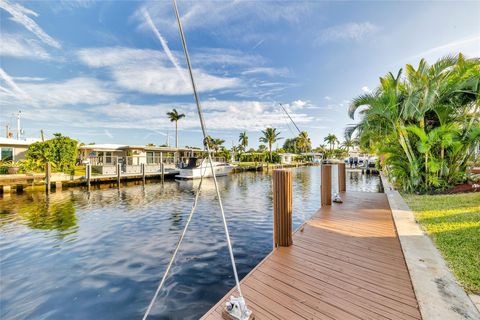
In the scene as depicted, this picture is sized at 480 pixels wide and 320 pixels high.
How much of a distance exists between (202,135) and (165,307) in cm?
310

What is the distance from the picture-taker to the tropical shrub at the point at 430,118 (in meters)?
8.34

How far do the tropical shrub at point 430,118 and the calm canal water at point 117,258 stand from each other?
5111 millimetres

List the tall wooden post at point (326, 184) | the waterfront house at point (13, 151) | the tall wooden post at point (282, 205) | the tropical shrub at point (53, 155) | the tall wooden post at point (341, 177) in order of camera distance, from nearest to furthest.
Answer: the tall wooden post at point (282, 205), the tall wooden post at point (326, 184), the tall wooden post at point (341, 177), the tropical shrub at point (53, 155), the waterfront house at point (13, 151)

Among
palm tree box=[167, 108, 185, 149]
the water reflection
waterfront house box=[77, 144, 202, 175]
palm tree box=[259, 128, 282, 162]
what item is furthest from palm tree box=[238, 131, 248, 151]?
the water reflection

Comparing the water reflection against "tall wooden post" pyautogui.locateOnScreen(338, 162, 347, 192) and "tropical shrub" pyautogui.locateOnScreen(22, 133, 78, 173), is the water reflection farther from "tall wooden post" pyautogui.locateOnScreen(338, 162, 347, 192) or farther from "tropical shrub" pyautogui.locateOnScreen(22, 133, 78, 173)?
"tall wooden post" pyautogui.locateOnScreen(338, 162, 347, 192)

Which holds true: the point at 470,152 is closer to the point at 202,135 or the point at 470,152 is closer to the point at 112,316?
the point at 202,135

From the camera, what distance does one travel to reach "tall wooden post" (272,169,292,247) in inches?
155

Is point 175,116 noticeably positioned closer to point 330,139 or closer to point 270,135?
point 270,135

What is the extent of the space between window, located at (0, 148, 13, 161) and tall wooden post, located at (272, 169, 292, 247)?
110 ft

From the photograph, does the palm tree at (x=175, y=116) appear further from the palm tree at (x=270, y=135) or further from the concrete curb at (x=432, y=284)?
the concrete curb at (x=432, y=284)

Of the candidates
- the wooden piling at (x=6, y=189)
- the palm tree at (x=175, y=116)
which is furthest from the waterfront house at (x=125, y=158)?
the palm tree at (x=175, y=116)

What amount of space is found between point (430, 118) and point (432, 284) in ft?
35.5

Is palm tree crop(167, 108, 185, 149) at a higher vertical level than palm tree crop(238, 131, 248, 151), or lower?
higher

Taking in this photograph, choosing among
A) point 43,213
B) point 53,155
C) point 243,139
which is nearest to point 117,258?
point 43,213
